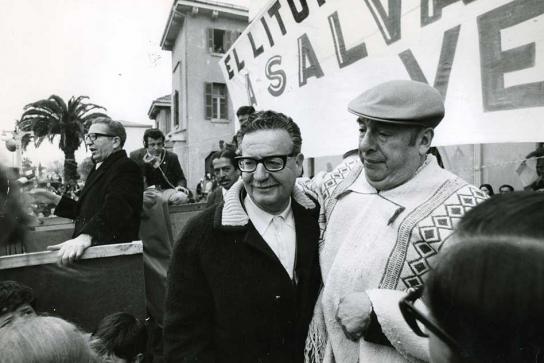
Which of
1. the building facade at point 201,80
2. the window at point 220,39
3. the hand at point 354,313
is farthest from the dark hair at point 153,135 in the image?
the window at point 220,39

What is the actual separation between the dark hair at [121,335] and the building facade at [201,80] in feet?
63.3

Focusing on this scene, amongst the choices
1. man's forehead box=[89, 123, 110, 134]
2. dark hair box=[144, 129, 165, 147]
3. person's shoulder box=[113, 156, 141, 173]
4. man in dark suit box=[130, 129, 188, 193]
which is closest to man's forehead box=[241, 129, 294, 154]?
person's shoulder box=[113, 156, 141, 173]

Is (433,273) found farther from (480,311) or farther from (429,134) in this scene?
(429,134)

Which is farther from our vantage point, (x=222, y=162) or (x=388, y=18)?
(x=222, y=162)

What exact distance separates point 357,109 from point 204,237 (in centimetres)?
81

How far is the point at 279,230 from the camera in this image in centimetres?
186

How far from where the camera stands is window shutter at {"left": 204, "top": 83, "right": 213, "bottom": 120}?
21.8 metres

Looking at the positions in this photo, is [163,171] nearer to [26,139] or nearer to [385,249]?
[385,249]

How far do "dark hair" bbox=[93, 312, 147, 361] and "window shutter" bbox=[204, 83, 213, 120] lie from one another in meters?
19.9

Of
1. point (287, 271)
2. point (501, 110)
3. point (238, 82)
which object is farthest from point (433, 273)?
point (238, 82)

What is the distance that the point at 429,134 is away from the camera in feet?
5.20

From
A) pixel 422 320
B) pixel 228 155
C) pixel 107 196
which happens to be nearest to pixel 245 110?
pixel 228 155

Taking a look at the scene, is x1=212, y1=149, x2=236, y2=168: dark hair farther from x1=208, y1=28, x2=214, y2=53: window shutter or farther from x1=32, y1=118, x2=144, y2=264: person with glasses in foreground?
x1=208, y1=28, x2=214, y2=53: window shutter

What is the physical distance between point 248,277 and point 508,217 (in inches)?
48.4
